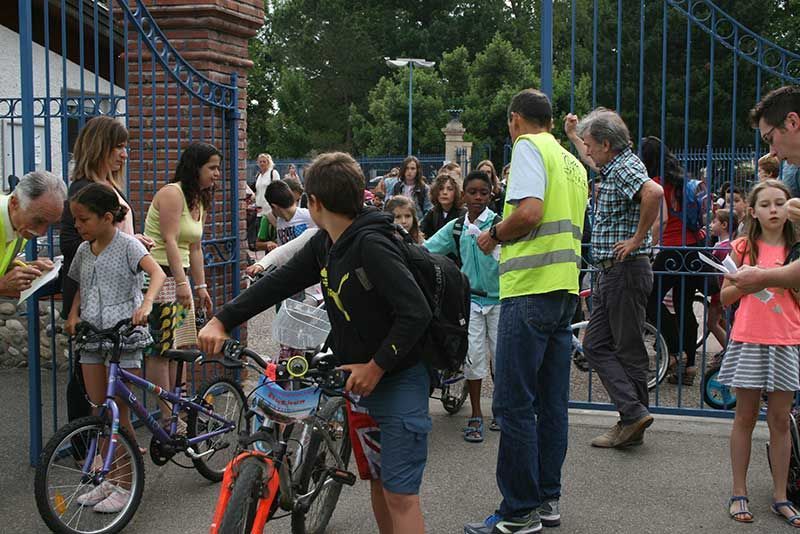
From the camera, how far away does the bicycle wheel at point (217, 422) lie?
17.3 ft

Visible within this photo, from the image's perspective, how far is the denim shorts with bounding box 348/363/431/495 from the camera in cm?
342

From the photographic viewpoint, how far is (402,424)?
343 centimetres

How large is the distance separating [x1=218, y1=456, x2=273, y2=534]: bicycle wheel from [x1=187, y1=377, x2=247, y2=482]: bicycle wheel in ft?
5.85

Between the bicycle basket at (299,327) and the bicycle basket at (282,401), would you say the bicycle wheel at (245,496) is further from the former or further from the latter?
the bicycle basket at (299,327)

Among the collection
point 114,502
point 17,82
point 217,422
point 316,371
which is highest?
point 17,82

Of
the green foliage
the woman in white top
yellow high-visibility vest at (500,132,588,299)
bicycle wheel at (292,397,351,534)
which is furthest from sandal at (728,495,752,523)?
the green foliage

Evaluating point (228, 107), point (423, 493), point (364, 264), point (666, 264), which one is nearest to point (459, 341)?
point (364, 264)

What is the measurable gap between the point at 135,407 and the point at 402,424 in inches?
73.6

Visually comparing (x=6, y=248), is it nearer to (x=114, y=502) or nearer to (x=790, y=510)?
(x=114, y=502)

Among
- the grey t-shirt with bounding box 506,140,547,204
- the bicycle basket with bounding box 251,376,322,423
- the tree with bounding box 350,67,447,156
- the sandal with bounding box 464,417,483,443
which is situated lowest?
the sandal with bounding box 464,417,483,443

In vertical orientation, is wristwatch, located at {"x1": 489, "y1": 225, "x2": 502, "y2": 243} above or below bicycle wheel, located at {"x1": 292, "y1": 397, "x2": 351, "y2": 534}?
above

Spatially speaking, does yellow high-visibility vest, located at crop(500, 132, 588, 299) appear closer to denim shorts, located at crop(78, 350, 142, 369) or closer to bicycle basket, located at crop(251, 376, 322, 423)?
bicycle basket, located at crop(251, 376, 322, 423)

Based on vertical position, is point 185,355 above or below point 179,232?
below

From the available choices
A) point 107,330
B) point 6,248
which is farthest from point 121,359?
point 6,248
